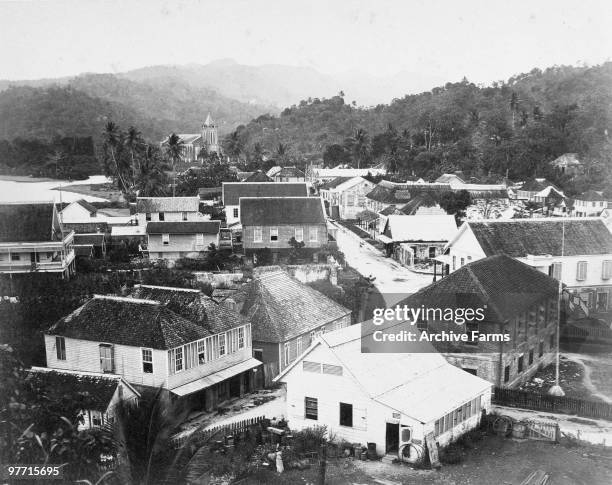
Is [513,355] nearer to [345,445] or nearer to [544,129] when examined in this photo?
[345,445]

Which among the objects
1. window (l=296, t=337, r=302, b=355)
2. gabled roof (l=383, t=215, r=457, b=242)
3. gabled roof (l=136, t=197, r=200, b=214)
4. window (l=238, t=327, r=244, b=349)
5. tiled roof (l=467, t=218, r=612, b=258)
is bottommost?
window (l=296, t=337, r=302, b=355)

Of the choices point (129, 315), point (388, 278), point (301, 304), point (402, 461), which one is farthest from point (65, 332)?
point (388, 278)

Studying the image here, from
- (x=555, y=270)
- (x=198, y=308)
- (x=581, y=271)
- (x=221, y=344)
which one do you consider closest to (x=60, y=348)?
(x=198, y=308)

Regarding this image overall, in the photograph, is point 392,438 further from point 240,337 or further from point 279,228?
point 279,228

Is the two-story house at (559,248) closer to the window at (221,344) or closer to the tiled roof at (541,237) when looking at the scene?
the tiled roof at (541,237)

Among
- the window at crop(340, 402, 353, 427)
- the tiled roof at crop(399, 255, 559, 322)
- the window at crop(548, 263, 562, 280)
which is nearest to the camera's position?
the window at crop(340, 402, 353, 427)

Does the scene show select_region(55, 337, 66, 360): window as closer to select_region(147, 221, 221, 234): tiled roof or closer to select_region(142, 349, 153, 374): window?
select_region(142, 349, 153, 374): window

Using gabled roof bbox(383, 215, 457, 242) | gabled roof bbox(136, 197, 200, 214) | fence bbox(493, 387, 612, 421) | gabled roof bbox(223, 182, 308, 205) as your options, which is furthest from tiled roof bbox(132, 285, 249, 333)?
gabled roof bbox(223, 182, 308, 205)
